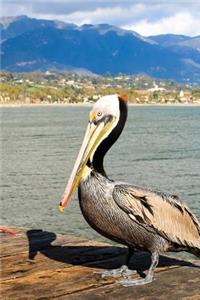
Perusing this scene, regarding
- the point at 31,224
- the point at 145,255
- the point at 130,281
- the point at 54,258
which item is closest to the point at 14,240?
the point at 54,258

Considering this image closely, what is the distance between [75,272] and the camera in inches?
190

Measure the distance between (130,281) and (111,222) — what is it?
1.59ft

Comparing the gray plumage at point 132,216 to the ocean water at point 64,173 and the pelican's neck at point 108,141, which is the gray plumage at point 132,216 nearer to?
the pelican's neck at point 108,141

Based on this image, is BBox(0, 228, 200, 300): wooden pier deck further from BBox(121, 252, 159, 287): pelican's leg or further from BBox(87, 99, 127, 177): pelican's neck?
BBox(87, 99, 127, 177): pelican's neck

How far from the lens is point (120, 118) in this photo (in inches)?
174

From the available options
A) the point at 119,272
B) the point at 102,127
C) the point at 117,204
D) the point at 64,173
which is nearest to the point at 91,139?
the point at 102,127

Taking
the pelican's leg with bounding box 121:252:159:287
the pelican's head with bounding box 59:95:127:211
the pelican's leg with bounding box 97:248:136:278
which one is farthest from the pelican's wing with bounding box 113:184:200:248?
the pelican's leg with bounding box 97:248:136:278

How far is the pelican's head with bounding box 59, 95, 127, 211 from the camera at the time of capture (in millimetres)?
4406

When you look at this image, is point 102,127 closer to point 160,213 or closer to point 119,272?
point 160,213

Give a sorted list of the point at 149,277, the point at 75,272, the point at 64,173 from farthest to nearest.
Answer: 1. the point at 64,173
2. the point at 75,272
3. the point at 149,277

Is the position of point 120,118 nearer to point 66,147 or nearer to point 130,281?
point 130,281

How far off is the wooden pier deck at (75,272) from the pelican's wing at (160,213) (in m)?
0.37

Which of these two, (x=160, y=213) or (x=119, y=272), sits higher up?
(x=160, y=213)

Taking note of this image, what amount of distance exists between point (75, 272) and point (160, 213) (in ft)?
2.89
